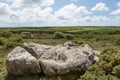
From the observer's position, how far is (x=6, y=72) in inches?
695

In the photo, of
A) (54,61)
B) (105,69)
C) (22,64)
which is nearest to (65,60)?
(54,61)

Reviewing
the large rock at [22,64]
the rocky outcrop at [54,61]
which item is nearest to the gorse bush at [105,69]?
the rocky outcrop at [54,61]

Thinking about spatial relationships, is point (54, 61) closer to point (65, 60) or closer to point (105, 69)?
point (65, 60)

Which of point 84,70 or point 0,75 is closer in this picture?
point 84,70

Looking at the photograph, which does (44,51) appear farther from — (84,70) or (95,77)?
(95,77)

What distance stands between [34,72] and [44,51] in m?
2.78

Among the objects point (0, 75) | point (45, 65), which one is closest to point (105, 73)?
point (45, 65)

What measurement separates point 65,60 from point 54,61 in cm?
81

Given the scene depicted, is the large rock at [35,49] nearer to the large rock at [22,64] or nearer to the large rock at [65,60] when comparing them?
the large rock at [65,60]

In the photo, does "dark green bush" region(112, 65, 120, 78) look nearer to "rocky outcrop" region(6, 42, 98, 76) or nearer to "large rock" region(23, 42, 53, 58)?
"rocky outcrop" region(6, 42, 98, 76)

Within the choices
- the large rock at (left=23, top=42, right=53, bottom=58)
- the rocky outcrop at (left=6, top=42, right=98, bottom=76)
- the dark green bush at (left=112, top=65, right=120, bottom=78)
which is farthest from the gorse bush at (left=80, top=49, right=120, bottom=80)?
the large rock at (left=23, top=42, right=53, bottom=58)

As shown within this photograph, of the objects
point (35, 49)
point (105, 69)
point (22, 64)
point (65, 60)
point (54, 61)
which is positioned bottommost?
point (105, 69)

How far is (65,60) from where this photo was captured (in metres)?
16.3

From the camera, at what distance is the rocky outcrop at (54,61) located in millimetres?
15703
